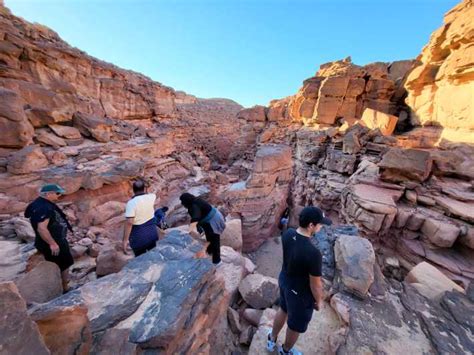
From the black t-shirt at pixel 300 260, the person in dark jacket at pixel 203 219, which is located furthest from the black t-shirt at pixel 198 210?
the black t-shirt at pixel 300 260

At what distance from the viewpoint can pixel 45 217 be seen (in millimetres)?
2592

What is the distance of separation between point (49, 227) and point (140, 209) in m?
1.23

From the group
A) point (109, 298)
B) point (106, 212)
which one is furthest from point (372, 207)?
point (106, 212)

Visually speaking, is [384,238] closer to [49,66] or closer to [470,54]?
[470,54]

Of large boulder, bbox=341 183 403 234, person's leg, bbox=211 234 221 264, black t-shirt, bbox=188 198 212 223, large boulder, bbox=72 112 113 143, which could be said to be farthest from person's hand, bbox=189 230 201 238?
large boulder, bbox=72 112 113 143

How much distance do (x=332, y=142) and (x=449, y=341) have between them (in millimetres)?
8868

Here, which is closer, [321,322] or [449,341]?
[449,341]

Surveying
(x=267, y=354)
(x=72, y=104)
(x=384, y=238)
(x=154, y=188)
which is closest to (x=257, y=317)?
(x=267, y=354)

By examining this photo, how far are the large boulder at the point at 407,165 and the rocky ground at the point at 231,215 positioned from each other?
4 cm

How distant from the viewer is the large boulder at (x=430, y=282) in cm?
276

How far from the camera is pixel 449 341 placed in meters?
2.14

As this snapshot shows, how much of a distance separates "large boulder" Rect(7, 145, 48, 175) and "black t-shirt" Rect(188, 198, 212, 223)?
5.03m

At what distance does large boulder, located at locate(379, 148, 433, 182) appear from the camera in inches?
199

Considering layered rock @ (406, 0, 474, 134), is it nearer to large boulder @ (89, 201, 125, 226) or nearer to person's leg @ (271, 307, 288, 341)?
person's leg @ (271, 307, 288, 341)
